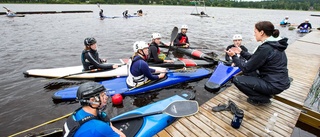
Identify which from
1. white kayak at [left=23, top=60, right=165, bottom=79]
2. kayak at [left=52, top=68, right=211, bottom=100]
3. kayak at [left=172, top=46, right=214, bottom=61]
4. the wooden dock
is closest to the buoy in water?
kayak at [left=52, top=68, right=211, bottom=100]

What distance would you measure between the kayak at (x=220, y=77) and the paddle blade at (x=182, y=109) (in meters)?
2.36

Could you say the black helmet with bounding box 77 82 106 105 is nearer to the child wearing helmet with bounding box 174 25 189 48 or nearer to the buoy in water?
the buoy in water

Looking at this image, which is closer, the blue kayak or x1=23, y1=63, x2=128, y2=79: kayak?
the blue kayak

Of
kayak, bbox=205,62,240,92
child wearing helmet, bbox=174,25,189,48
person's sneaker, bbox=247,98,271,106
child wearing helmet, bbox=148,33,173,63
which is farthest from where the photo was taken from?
child wearing helmet, bbox=174,25,189,48

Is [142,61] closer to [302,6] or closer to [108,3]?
[108,3]

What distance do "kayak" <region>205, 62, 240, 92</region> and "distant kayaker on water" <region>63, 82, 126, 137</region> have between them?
4809 mm

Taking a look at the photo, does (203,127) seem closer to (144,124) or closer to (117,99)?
(144,124)

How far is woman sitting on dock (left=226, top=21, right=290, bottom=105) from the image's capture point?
3.86m

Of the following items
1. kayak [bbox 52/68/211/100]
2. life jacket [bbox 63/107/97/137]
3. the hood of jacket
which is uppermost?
the hood of jacket

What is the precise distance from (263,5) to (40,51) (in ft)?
390

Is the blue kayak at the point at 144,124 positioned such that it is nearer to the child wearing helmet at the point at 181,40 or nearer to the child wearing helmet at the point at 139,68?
the child wearing helmet at the point at 139,68

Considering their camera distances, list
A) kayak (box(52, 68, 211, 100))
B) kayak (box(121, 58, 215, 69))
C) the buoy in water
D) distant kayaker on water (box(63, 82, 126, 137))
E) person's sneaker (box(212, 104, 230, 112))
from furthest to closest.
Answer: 1. kayak (box(121, 58, 215, 69))
2. kayak (box(52, 68, 211, 100))
3. the buoy in water
4. person's sneaker (box(212, 104, 230, 112))
5. distant kayaker on water (box(63, 82, 126, 137))

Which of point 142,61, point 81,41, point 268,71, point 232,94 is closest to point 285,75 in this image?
point 268,71

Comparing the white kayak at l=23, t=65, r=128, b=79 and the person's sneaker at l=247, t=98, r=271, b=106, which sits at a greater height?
the person's sneaker at l=247, t=98, r=271, b=106
